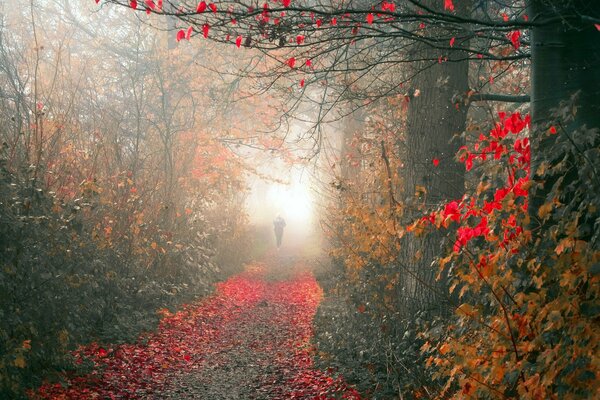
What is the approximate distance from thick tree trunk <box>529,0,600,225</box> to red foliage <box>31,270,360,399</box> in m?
3.74

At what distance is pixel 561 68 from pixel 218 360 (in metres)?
6.72

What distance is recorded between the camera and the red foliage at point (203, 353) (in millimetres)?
6625

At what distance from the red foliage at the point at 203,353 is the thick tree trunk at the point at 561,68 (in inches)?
147

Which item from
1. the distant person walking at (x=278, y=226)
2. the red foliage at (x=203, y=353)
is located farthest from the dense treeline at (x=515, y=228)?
the distant person walking at (x=278, y=226)

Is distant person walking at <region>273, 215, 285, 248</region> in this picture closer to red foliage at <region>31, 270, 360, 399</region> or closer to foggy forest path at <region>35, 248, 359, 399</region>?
red foliage at <region>31, 270, 360, 399</region>

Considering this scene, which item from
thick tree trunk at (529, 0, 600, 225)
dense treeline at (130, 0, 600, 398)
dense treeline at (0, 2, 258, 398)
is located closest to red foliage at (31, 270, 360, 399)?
dense treeline at (0, 2, 258, 398)

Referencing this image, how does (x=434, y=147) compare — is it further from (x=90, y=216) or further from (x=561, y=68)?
(x=90, y=216)

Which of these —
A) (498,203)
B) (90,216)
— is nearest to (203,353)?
(90,216)

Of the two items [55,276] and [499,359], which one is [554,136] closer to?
[499,359]

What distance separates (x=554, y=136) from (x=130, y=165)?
8.55 meters

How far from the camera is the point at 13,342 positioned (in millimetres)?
5461

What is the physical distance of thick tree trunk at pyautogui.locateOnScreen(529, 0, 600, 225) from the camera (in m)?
4.17

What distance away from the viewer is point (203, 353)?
8.99 metres

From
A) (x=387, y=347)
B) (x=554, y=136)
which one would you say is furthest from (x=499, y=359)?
(x=387, y=347)
